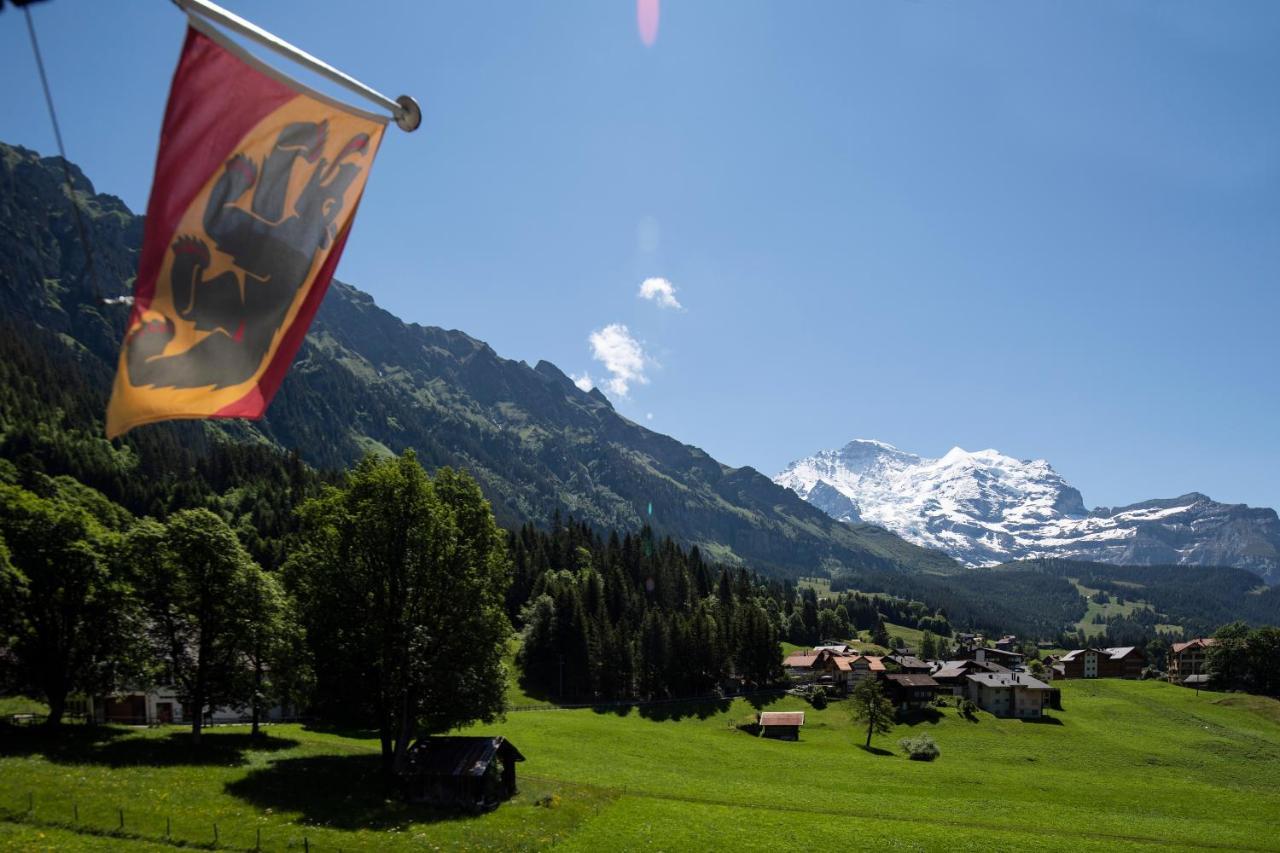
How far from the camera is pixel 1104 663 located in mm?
190000

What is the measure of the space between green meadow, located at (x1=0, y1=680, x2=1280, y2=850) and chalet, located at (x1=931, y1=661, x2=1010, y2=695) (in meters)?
28.3

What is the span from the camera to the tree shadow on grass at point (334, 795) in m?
34.6

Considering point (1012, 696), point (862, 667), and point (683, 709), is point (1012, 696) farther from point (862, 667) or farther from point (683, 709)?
point (683, 709)

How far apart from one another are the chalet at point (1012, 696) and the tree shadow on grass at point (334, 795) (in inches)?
4108

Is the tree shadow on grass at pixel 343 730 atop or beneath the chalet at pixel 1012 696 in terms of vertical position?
atop

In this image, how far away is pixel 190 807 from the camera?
106 feet

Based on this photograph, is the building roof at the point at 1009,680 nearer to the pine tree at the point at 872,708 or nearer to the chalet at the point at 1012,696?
the chalet at the point at 1012,696

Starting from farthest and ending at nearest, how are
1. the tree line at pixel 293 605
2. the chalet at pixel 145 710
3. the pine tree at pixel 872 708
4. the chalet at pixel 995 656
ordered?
the chalet at pixel 995 656 → the pine tree at pixel 872 708 → the chalet at pixel 145 710 → the tree line at pixel 293 605

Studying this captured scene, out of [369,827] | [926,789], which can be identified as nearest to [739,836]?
[369,827]

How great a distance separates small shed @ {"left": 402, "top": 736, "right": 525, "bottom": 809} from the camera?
132ft

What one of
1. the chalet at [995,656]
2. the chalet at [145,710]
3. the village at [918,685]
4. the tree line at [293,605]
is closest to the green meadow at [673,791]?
the tree line at [293,605]

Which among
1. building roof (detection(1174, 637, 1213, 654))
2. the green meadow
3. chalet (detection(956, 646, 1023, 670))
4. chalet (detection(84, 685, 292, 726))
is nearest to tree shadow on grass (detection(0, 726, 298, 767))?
the green meadow

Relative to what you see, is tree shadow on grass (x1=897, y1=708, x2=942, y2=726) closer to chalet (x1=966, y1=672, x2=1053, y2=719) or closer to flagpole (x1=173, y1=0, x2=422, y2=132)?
chalet (x1=966, y1=672, x2=1053, y2=719)

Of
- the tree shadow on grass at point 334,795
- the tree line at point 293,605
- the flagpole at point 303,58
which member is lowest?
the tree shadow on grass at point 334,795
